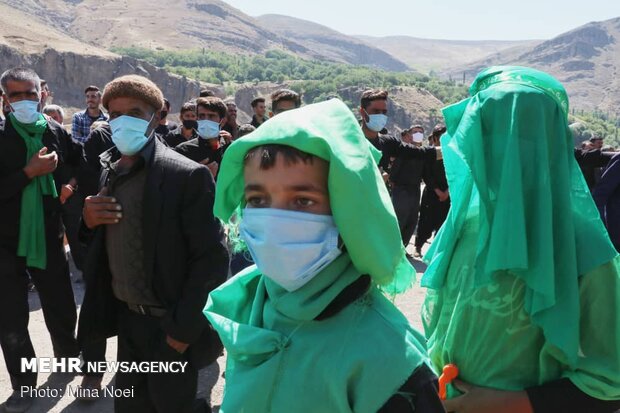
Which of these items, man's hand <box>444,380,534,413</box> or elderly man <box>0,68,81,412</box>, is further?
elderly man <box>0,68,81,412</box>

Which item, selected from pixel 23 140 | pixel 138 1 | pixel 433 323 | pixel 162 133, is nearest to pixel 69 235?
pixel 162 133

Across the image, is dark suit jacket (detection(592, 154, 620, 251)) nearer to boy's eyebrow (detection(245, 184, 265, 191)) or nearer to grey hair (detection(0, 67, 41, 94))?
boy's eyebrow (detection(245, 184, 265, 191))

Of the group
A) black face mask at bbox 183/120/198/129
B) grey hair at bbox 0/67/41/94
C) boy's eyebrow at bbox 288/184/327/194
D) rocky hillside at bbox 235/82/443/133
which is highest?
boy's eyebrow at bbox 288/184/327/194

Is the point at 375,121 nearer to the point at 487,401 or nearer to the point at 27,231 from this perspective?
the point at 27,231

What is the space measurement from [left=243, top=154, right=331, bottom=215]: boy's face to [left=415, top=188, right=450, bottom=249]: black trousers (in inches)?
288

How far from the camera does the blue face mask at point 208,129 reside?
5.11 m

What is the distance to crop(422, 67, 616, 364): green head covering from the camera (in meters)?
1.49

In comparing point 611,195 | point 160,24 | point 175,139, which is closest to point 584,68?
point 160,24

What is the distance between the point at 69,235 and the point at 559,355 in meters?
5.45

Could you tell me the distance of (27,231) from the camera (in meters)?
3.75

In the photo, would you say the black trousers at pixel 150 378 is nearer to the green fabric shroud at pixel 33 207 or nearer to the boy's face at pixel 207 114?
the green fabric shroud at pixel 33 207

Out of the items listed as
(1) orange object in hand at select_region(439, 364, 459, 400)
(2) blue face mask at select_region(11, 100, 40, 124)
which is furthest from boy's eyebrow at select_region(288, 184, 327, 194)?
(2) blue face mask at select_region(11, 100, 40, 124)

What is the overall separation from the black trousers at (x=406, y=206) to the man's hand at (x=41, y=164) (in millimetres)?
5077

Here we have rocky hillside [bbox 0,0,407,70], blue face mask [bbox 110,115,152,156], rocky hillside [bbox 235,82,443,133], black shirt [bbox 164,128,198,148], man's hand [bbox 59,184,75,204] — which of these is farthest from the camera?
rocky hillside [bbox 0,0,407,70]
